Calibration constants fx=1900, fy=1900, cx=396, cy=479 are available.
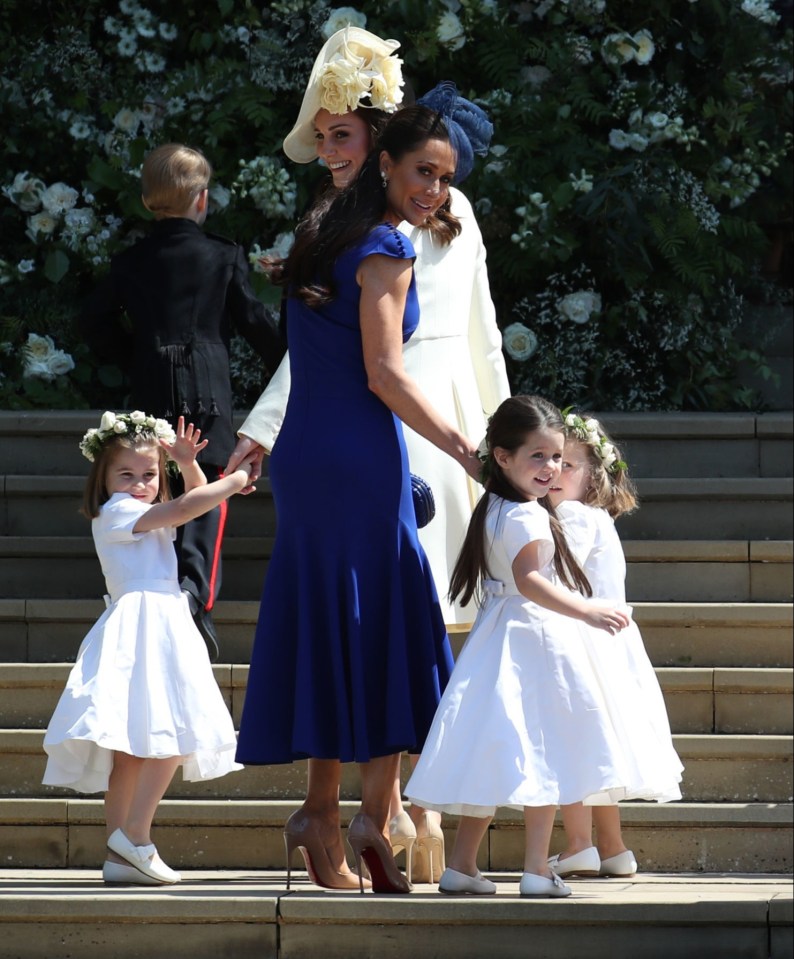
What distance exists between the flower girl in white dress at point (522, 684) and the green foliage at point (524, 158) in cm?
396

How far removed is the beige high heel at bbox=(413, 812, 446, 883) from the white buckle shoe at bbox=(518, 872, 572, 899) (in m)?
0.54

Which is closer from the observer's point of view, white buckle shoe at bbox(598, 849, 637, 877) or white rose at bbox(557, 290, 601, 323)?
white buckle shoe at bbox(598, 849, 637, 877)

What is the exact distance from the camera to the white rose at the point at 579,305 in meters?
8.52

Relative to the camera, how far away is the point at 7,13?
9.41m

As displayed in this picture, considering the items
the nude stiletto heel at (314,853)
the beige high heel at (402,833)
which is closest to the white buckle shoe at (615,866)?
the beige high heel at (402,833)

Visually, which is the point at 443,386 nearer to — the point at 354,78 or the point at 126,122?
the point at 354,78

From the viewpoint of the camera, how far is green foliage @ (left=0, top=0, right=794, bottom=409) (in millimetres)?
8594

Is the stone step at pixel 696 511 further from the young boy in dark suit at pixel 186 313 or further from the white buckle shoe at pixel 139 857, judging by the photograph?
the white buckle shoe at pixel 139 857

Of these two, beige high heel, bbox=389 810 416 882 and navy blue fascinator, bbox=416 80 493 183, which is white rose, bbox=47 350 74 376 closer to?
navy blue fascinator, bbox=416 80 493 183

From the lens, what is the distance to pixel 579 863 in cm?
485

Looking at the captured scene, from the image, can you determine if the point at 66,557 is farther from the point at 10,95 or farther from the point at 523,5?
the point at 523,5

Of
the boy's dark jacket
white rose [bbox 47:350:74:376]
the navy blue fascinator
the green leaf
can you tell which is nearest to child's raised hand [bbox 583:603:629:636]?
the navy blue fascinator

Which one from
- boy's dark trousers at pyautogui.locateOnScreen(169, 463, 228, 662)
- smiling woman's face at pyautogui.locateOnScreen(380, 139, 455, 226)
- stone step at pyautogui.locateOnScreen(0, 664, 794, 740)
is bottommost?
stone step at pyautogui.locateOnScreen(0, 664, 794, 740)

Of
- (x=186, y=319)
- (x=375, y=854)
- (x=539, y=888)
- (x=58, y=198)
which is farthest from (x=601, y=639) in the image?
(x=58, y=198)
